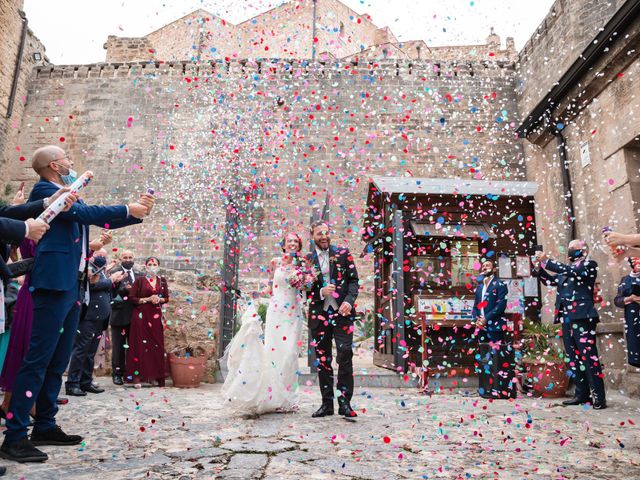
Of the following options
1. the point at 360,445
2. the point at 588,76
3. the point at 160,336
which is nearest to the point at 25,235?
the point at 360,445

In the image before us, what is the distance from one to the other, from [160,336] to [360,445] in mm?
4283

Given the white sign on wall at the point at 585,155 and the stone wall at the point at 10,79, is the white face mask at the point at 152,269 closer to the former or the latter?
A: the white sign on wall at the point at 585,155

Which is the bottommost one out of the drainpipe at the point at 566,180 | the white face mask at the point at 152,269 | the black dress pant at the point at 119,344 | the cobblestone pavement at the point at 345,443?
the cobblestone pavement at the point at 345,443

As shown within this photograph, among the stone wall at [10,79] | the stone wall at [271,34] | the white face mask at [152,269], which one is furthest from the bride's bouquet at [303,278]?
the stone wall at [271,34]

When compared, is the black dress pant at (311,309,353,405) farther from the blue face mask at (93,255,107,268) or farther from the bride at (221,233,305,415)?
the blue face mask at (93,255,107,268)

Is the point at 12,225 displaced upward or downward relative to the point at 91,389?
upward

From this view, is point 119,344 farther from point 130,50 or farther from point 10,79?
point 130,50

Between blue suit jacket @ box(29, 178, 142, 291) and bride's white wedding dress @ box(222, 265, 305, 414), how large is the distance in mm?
1989

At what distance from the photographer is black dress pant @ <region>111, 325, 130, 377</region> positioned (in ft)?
22.7

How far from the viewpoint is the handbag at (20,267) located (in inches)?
131

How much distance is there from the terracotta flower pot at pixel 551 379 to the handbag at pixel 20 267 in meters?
6.34

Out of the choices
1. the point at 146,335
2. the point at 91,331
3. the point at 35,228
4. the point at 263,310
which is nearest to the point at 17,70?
the point at 263,310

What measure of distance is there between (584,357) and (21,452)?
18.4ft

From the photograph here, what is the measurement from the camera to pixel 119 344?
23.1 feet
